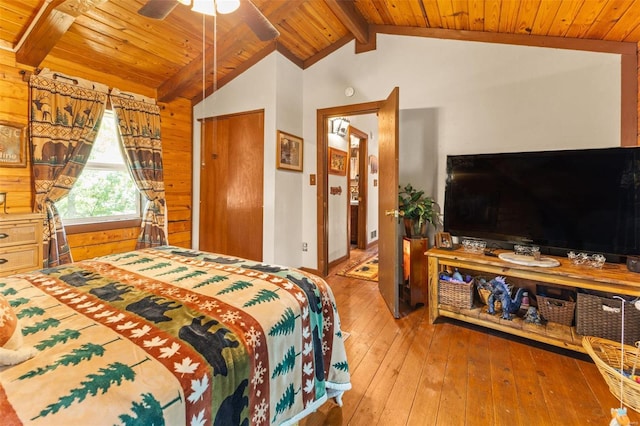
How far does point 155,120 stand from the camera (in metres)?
3.37

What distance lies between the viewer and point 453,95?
110 inches

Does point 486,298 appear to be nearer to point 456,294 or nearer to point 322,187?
point 456,294

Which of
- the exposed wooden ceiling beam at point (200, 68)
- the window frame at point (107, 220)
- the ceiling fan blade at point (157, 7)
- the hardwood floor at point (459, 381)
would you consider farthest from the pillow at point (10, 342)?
the exposed wooden ceiling beam at point (200, 68)

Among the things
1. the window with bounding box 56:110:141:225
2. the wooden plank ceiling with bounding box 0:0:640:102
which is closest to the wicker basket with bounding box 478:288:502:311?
the wooden plank ceiling with bounding box 0:0:640:102

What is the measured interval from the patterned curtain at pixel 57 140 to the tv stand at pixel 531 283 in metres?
3.34

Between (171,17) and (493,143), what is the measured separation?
316 cm

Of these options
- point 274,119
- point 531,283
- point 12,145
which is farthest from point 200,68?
point 531,283

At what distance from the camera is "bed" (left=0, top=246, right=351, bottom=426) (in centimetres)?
64

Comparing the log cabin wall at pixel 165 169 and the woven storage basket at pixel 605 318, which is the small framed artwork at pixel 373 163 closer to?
the log cabin wall at pixel 165 169

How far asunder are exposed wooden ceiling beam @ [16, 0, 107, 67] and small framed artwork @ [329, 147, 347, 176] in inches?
110

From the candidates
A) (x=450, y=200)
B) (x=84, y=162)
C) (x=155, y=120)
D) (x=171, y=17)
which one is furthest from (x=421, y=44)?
(x=84, y=162)

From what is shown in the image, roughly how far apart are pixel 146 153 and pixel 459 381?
3.62 meters

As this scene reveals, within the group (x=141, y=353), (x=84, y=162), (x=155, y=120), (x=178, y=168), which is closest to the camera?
(x=141, y=353)

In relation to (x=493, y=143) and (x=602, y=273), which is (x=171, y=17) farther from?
(x=602, y=273)
